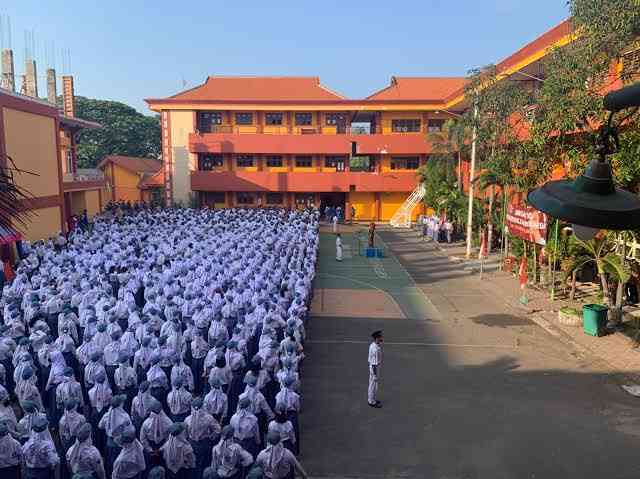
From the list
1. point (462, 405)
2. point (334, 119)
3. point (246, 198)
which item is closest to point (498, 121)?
point (462, 405)

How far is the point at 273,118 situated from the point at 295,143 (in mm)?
2984

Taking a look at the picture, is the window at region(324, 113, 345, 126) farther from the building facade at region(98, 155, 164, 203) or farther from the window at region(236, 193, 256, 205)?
the building facade at region(98, 155, 164, 203)

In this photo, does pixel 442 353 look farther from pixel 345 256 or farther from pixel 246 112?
pixel 246 112

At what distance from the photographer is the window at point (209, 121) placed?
38656mm

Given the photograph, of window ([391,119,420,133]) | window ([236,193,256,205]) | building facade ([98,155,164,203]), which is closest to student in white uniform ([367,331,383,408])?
window ([236,193,256,205])

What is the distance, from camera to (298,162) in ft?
128

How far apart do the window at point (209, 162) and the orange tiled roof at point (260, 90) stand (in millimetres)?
3877

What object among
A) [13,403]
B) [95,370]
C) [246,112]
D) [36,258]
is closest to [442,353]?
[95,370]

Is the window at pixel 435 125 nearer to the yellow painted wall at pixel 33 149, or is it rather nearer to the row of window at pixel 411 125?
the row of window at pixel 411 125

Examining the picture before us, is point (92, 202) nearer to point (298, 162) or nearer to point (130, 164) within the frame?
point (130, 164)

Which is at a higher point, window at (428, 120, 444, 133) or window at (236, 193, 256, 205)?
window at (428, 120, 444, 133)

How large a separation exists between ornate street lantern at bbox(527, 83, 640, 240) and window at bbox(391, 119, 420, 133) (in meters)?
37.6

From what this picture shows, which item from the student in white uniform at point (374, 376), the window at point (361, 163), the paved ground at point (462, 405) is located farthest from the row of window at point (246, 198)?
the student in white uniform at point (374, 376)

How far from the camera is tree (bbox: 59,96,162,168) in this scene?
55219 mm
